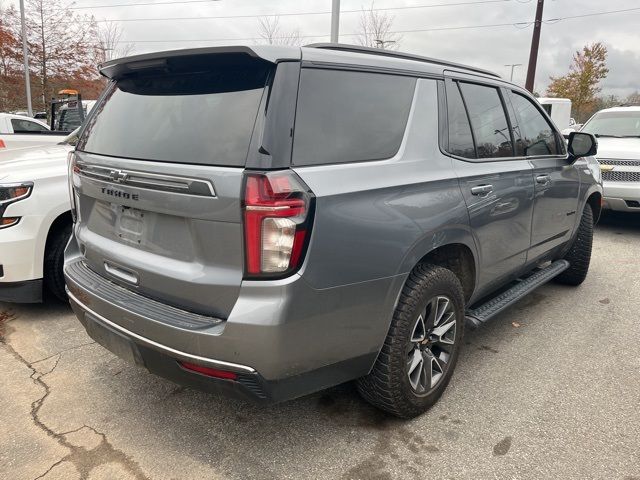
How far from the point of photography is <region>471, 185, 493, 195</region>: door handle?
2859 millimetres

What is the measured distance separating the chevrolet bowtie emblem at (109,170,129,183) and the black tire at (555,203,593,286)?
3972 mm

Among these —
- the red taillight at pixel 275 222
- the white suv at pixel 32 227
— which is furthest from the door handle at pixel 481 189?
the white suv at pixel 32 227

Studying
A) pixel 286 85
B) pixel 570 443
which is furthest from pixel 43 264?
pixel 570 443

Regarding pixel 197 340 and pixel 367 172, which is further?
pixel 367 172

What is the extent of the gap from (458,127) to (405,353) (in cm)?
132

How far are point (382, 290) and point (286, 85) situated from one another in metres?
0.97

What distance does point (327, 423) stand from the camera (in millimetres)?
2672

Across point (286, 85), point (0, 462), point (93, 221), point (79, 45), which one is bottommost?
point (0, 462)

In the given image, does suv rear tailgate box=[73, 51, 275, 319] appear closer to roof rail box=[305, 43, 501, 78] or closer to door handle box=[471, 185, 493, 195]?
roof rail box=[305, 43, 501, 78]

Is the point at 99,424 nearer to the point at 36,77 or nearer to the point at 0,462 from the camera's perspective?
the point at 0,462

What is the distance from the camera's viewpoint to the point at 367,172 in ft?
7.32

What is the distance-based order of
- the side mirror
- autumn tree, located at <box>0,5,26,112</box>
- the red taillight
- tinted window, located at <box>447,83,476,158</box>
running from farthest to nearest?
autumn tree, located at <box>0,5,26,112</box> < the side mirror < tinted window, located at <box>447,83,476,158</box> < the red taillight

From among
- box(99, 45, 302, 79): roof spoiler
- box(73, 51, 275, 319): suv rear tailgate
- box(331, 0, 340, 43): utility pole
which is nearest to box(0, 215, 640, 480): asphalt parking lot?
box(73, 51, 275, 319): suv rear tailgate

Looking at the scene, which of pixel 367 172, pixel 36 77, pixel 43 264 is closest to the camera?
pixel 367 172
